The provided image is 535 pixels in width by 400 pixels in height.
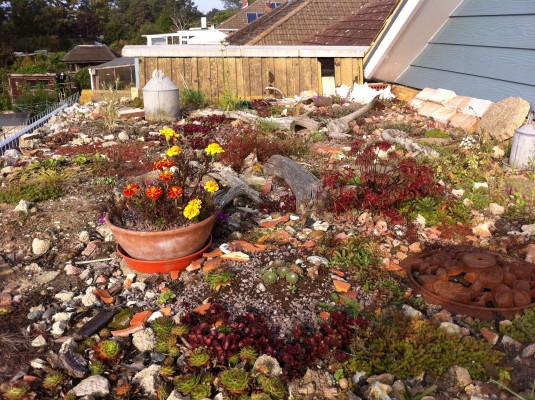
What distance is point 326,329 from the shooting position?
307 cm

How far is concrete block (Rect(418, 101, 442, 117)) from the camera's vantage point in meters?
8.78

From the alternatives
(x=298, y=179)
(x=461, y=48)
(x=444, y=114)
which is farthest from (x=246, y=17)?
(x=298, y=179)

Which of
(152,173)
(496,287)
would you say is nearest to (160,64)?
(152,173)

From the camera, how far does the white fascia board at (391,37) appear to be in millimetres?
9195

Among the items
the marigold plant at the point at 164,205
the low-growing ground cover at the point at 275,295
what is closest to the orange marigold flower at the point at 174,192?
the marigold plant at the point at 164,205

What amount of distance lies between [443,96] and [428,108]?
31cm

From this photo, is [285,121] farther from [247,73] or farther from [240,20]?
[240,20]

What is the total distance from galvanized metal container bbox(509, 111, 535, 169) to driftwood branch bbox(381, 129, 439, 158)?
0.88 metres

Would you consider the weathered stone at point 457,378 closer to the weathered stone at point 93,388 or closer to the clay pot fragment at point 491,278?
the clay pot fragment at point 491,278

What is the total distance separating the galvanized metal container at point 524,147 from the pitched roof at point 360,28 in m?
5.71

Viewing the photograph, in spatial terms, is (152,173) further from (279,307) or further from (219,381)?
(219,381)

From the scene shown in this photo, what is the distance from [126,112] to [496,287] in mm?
7586

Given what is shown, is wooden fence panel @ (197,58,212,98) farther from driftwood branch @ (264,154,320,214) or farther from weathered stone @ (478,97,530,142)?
weathered stone @ (478,97,530,142)

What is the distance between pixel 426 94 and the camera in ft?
31.0
